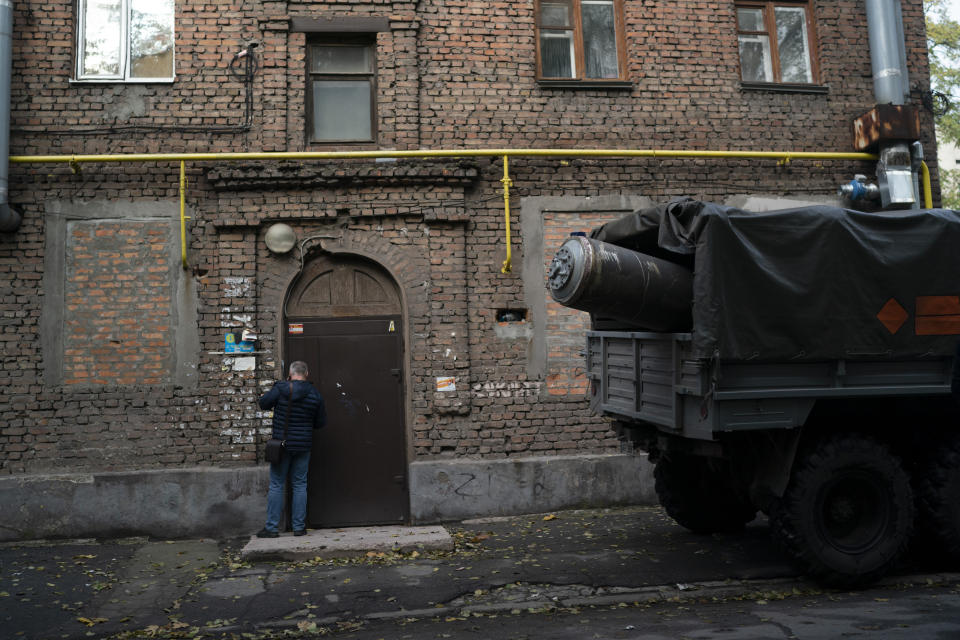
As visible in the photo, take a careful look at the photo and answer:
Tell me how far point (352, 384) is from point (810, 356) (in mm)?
4786

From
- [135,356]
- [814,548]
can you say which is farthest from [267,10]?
[814,548]

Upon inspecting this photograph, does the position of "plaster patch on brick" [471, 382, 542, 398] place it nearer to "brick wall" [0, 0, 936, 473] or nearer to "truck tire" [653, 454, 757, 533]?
"brick wall" [0, 0, 936, 473]

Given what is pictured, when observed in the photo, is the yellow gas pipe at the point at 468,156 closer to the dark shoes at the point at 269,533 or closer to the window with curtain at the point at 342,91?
the window with curtain at the point at 342,91

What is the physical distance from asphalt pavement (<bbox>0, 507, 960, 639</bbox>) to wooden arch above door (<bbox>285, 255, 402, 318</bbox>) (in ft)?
7.98

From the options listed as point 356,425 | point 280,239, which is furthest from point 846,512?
point 280,239

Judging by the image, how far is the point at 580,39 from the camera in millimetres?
8797

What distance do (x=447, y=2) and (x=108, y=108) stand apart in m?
4.05

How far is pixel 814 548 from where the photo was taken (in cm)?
508

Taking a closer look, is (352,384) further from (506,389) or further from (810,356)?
(810,356)

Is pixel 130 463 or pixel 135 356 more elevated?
pixel 135 356

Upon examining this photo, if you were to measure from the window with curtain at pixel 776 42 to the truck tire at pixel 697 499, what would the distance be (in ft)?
17.3

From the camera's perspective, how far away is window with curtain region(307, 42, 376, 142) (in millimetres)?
8398

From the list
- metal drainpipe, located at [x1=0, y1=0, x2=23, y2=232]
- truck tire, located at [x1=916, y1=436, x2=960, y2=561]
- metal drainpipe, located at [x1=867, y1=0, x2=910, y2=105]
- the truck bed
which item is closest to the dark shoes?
the truck bed

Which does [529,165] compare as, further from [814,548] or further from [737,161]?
[814,548]
